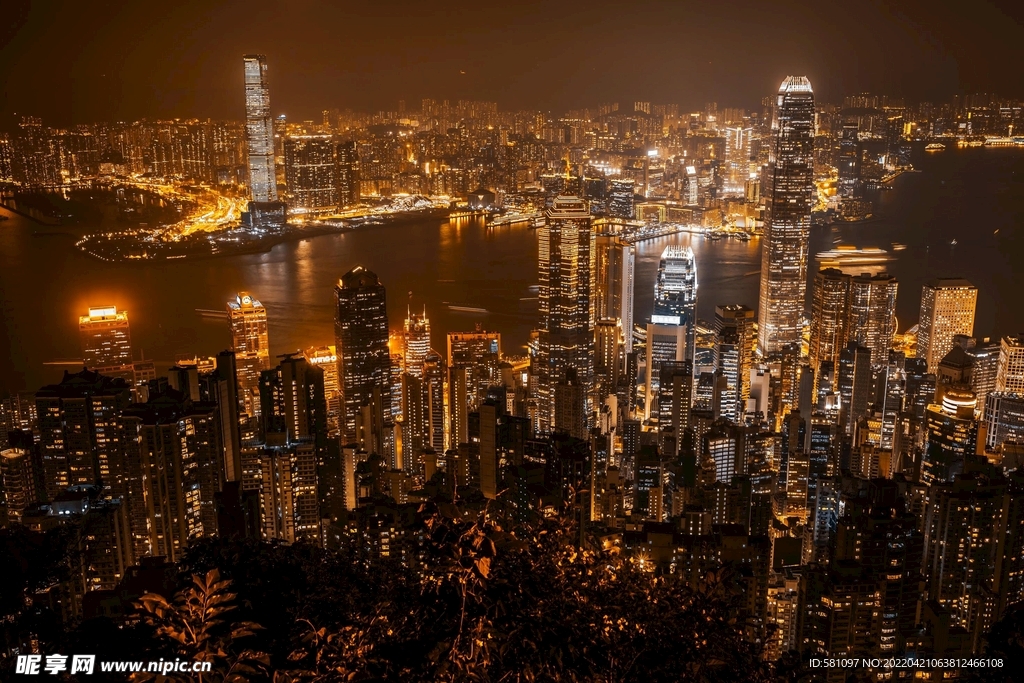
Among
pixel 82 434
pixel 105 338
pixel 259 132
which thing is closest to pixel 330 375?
pixel 105 338

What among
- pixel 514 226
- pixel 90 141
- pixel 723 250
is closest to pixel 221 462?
pixel 90 141

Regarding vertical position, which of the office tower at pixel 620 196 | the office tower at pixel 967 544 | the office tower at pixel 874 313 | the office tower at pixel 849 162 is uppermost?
the office tower at pixel 849 162

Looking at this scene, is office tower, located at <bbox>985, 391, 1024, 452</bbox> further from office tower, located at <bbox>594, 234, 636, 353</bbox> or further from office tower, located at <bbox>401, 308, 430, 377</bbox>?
office tower, located at <bbox>401, 308, 430, 377</bbox>

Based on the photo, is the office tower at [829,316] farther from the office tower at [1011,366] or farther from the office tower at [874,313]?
the office tower at [1011,366]

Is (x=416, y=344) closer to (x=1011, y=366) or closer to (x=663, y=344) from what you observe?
(x=663, y=344)

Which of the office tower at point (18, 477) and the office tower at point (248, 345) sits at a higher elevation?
the office tower at point (248, 345)

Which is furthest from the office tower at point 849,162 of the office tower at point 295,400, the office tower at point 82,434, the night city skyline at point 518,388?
the office tower at point 82,434
